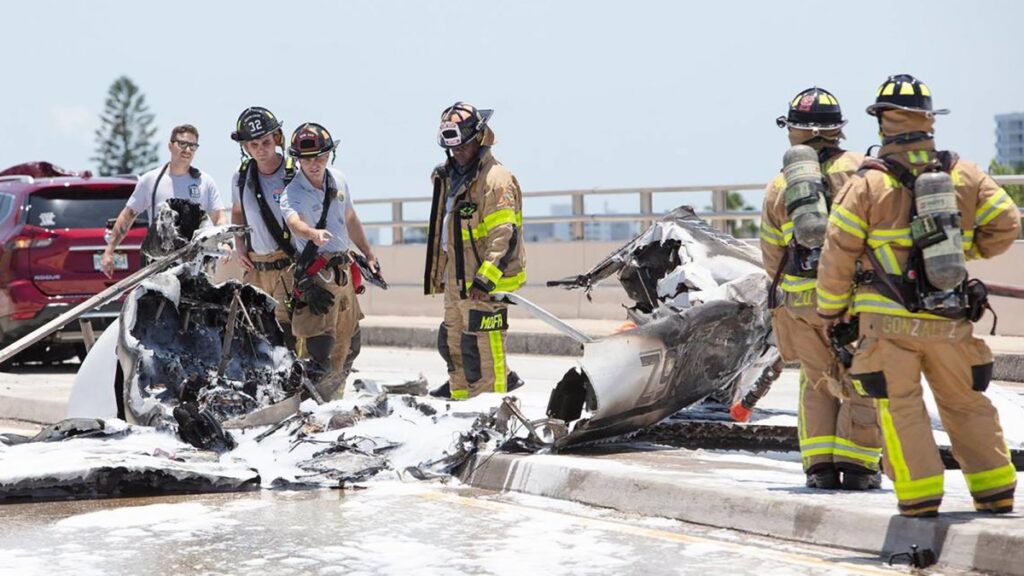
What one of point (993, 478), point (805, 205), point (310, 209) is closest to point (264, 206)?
point (310, 209)

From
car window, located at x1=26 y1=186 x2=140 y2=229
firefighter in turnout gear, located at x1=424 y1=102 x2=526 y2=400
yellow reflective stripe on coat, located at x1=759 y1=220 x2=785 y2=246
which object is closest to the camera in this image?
yellow reflective stripe on coat, located at x1=759 y1=220 x2=785 y2=246

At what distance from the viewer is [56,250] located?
1638 cm

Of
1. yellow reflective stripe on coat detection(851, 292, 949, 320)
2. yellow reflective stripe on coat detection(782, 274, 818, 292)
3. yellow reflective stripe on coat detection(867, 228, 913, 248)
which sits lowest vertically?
yellow reflective stripe on coat detection(851, 292, 949, 320)

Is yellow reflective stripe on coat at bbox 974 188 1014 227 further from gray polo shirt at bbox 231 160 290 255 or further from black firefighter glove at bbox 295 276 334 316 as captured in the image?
gray polo shirt at bbox 231 160 290 255

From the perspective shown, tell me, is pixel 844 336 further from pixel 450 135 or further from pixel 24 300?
pixel 24 300

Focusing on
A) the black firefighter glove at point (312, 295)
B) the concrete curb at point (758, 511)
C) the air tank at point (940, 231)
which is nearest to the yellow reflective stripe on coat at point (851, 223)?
the air tank at point (940, 231)

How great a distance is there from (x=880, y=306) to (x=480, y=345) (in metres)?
4.37

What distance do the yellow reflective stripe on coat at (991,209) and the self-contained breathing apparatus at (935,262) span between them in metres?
0.11

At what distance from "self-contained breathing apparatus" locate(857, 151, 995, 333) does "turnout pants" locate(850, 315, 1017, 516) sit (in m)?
0.09

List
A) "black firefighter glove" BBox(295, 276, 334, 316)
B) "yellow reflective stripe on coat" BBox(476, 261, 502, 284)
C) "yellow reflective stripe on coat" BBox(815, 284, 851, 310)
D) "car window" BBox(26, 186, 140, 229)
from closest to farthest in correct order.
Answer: "yellow reflective stripe on coat" BBox(815, 284, 851, 310), "yellow reflective stripe on coat" BBox(476, 261, 502, 284), "black firefighter glove" BBox(295, 276, 334, 316), "car window" BBox(26, 186, 140, 229)

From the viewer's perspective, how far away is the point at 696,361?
29.3 feet

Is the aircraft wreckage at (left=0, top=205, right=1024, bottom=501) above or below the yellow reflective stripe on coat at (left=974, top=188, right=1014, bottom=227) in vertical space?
below

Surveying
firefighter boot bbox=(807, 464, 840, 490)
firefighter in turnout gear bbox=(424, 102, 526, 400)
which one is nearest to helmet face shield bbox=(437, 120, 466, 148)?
firefighter in turnout gear bbox=(424, 102, 526, 400)

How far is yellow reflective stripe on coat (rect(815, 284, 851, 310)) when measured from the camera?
6.89 metres
